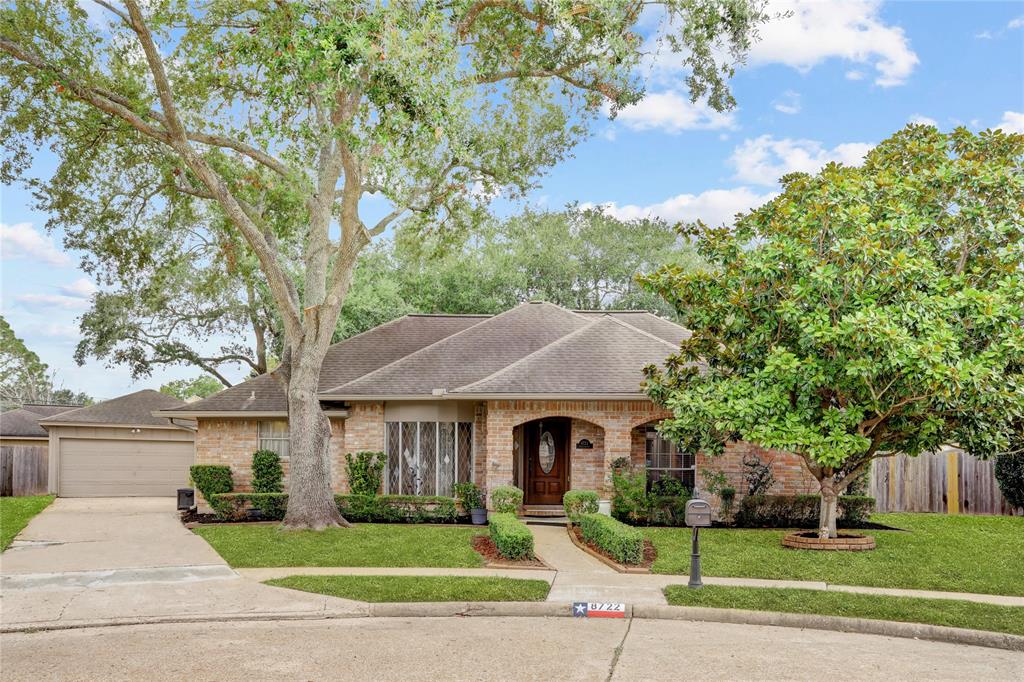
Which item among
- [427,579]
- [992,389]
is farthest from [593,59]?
[427,579]

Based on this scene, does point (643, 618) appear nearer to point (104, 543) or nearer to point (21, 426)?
point (104, 543)

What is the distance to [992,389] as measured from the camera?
1334 cm

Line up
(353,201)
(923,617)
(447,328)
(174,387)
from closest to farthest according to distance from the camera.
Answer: (923,617) → (353,201) → (447,328) → (174,387)

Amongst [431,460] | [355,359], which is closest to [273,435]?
[355,359]

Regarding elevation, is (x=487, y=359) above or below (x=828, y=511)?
above

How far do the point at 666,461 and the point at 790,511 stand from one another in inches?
112

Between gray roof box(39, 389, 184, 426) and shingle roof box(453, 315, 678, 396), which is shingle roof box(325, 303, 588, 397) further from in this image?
gray roof box(39, 389, 184, 426)

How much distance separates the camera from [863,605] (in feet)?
35.0

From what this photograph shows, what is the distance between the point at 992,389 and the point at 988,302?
4.31ft

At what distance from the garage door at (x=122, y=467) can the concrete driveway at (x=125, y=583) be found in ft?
39.4

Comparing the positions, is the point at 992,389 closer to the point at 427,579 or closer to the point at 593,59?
the point at 427,579

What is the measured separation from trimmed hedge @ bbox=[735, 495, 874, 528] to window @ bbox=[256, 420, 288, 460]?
36.6 ft

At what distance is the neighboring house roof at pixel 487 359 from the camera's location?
1922 centimetres

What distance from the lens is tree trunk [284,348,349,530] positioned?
17.4 metres
